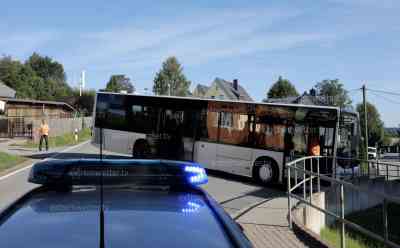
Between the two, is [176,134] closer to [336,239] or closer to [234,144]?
[234,144]

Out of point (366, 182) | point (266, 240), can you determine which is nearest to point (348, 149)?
point (366, 182)

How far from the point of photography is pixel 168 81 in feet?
344

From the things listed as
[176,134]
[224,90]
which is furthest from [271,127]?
[224,90]

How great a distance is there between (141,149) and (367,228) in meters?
9.99

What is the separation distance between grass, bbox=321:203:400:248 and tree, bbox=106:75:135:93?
3346 inches

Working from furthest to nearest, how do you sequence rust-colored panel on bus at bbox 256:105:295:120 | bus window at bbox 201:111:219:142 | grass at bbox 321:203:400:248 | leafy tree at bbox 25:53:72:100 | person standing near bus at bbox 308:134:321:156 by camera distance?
1. leafy tree at bbox 25:53:72:100
2. bus window at bbox 201:111:219:142
3. rust-colored panel on bus at bbox 256:105:295:120
4. person standing near bus at bbox 308:134:321:156
5. grass at bbox 321:203:400:248

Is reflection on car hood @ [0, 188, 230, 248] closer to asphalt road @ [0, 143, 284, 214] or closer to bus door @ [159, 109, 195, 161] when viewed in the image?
asphalt road @ [0, 143, 284, 214]

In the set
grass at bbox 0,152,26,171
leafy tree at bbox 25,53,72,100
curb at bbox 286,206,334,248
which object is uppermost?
leafy tree at bbox 25,53,72,100

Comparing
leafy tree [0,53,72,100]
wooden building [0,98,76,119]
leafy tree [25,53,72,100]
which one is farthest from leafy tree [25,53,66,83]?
wooden building [0,98,76,119]

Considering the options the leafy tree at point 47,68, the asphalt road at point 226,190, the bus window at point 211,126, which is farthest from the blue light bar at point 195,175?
the leafy tree at point 47,68

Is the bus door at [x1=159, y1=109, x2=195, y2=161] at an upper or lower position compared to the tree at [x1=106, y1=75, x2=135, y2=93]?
lower

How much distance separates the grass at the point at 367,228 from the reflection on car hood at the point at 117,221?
4302 millimetres

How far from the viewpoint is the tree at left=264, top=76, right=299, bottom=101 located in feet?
340

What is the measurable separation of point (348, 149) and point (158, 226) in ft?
53.5
